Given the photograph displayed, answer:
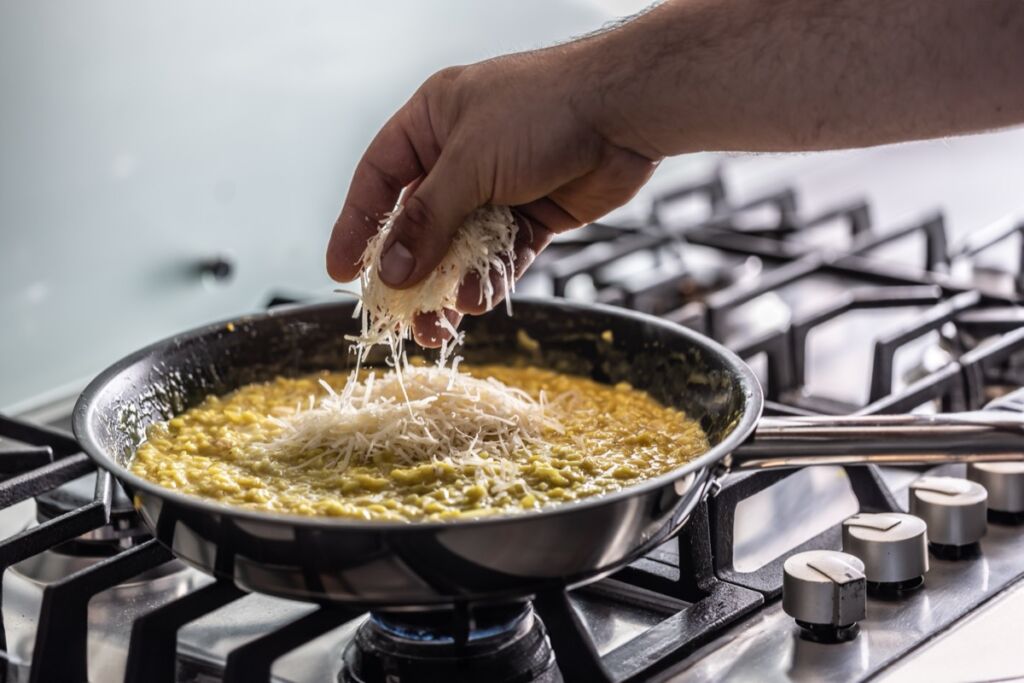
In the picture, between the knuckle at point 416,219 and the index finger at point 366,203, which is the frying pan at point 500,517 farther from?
the knuckle at point 416,219

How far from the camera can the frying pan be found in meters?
0.90

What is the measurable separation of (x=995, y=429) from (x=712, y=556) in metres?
0.27

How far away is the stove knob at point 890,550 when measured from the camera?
1.14 meters

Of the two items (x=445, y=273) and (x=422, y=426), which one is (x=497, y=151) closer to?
(x=445, y=273)

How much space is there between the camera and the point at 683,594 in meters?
1.17

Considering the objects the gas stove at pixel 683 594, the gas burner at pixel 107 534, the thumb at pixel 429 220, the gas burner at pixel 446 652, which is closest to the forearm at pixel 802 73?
the thumb at pixel 429 220

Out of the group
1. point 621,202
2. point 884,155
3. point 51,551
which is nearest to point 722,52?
point 621,202

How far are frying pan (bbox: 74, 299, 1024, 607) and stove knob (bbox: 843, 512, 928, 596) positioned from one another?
9cm

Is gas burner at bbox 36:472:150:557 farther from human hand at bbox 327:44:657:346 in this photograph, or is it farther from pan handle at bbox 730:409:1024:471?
pan handle at bbox 730:409:1024:471

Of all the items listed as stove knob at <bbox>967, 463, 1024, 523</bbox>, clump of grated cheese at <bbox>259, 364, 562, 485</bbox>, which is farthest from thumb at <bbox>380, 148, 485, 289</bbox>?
stove knob at <bbox>967, 463, 1024, 523</bbox>

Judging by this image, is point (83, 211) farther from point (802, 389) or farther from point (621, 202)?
point (802, 389)

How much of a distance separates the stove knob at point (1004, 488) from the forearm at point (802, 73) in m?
0.40

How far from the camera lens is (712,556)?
3.88 ft

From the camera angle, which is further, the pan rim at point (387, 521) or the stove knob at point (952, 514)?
the stove knob at point (952, 514)
